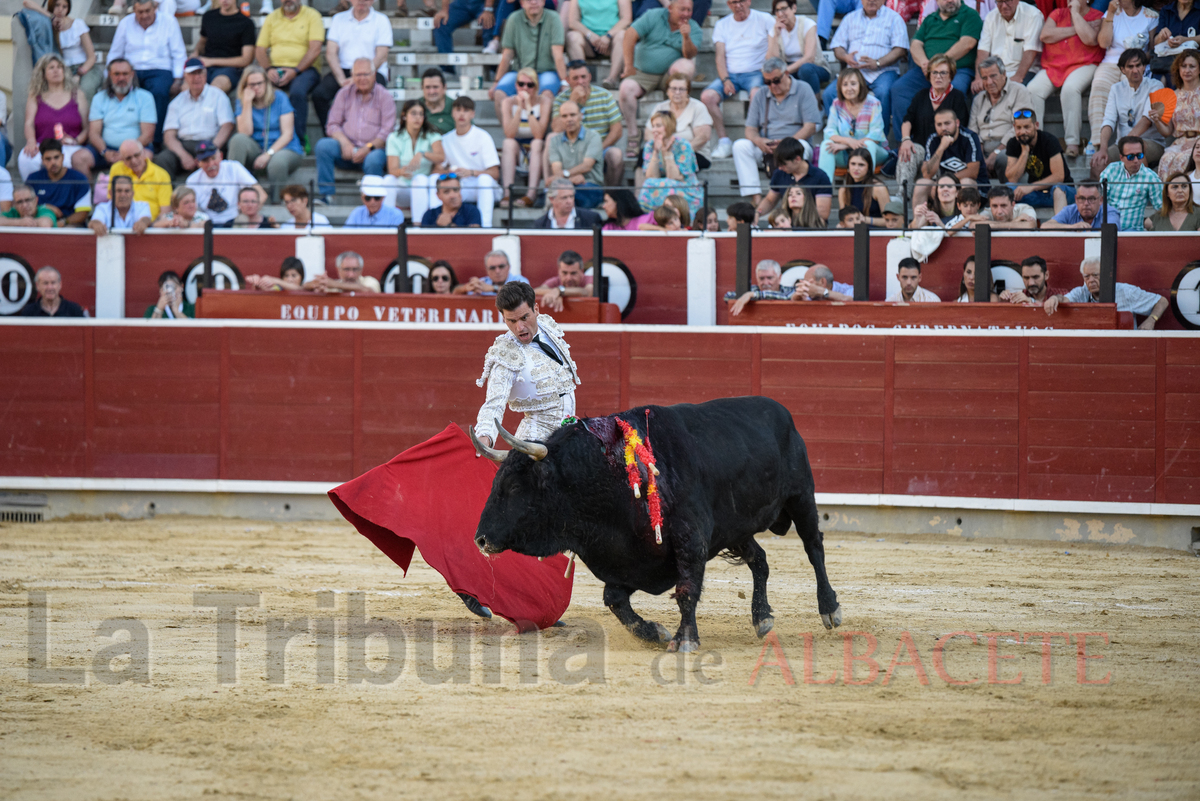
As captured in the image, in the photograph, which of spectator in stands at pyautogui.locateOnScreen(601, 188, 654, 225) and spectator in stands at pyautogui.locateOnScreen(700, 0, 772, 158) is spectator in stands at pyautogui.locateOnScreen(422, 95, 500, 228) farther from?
spectator in stands at pyautogui.locateOnScreen(700, 0, 772, 158)

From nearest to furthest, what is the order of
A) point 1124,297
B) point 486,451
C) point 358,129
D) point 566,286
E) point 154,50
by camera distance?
point 486,451, point 1124,297, point 566,286, point 358,129, point 154,50

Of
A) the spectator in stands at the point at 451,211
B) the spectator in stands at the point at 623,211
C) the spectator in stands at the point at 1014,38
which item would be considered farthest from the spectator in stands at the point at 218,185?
the spectator in stands at the point at 1014,38

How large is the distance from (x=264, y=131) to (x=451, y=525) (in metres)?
6.49

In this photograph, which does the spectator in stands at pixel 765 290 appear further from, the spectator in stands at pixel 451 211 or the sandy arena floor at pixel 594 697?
the sandy arena floor at pixel 594 697

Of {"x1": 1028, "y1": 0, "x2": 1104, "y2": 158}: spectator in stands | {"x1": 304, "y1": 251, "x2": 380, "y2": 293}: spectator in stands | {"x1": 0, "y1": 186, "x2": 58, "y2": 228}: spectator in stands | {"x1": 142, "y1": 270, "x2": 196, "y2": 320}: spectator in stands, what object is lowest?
{"x1": 142, "y1": 270, "x2": 196, "y2": 320}: spectator in stands

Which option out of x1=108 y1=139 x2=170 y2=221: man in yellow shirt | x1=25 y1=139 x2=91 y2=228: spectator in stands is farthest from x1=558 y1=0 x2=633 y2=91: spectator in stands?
x1=25 y1=139 x2=91 y2=228: spectator in stands

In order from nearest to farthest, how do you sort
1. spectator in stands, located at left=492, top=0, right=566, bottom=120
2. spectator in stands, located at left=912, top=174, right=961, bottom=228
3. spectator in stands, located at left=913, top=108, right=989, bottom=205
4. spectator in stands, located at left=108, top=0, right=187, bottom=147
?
spectator in stands, located at left=912, top=174, right=961, bottom=228
spectator in stands, located at left=913, top=108, right=989, bottom=205
spectator in stands, located at left=492, top=0, right=566, bottom=120
spectator in stands, located at left=108, top=0, right=187, bottom=147

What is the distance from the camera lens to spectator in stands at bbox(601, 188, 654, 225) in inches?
367

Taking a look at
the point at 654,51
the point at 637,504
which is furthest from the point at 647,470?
the point at 654,51

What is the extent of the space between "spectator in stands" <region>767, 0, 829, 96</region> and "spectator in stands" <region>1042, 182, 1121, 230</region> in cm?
239

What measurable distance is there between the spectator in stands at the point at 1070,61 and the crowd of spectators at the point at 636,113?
0.02 meters

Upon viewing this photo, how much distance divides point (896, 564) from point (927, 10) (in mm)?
4926

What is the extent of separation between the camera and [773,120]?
980 cm

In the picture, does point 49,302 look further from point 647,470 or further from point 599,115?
point 647,470
